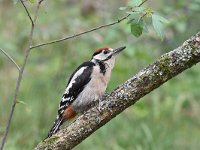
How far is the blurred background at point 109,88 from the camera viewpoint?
21.8 ft

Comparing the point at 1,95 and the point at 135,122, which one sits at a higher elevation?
the point at 1,95

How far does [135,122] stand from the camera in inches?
288

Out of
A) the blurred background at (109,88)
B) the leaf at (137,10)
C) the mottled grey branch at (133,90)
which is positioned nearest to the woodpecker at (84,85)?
the mottled grey branch at (133,90)

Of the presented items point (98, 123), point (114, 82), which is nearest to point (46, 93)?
point (114, 82)

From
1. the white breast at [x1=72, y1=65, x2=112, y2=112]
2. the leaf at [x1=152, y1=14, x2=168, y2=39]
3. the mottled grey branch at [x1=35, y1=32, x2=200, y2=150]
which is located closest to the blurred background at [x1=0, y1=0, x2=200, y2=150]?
the white breast at [x1=72, y1=65, x2=112, y2=112]

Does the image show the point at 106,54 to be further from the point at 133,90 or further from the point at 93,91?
the point at 133,90

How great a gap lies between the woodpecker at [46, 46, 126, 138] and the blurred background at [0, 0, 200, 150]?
1.22 m

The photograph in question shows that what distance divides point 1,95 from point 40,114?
817 mm

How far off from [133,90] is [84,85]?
131cm

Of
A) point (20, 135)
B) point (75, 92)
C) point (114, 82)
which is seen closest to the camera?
point (75, 92)

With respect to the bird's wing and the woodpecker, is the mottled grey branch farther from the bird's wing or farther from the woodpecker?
the bird's wing

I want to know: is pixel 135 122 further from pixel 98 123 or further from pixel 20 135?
pixel 98 123

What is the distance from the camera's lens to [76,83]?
462cm

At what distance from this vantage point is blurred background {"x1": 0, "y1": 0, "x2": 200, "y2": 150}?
6648 millimetres
